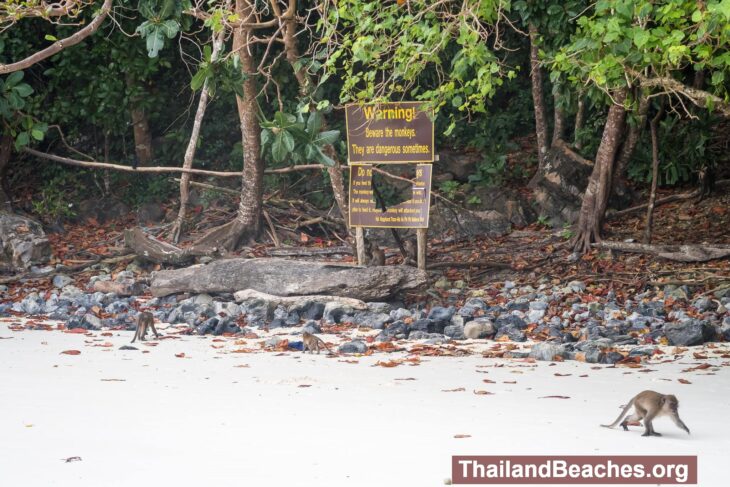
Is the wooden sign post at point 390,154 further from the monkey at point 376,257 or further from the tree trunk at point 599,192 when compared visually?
the tree trunk at point 599,192

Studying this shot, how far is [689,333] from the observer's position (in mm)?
8703

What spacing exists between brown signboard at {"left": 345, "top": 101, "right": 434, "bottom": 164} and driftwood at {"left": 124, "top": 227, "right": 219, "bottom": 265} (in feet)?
8.71

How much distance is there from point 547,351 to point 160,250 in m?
6.68

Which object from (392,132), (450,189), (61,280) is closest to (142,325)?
(392,132)

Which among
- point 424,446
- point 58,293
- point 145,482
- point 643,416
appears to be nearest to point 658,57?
point 643,416

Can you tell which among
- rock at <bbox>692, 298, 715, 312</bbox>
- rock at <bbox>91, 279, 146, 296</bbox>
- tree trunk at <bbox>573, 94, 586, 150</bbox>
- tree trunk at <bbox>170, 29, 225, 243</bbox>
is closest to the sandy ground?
rock at <bbox>692, 298, 715, 312</bbox>

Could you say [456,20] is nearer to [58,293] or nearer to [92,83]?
[58,293]

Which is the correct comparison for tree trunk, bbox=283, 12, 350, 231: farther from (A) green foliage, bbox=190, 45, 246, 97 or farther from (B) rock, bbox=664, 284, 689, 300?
(B) rock, bbox=664, 284, 689, 300

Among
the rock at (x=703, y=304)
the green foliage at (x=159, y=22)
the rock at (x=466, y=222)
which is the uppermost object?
the green foliage at (x=159, y=22)

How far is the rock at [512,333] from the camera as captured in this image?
916 centimetres

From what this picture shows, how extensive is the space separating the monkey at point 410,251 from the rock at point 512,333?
→ 10.9ft

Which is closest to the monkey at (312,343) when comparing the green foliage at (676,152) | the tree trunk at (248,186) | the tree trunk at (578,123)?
the tree trunk at (248,186)

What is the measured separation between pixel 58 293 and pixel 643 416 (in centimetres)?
866

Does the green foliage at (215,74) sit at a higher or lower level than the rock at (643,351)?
higher
